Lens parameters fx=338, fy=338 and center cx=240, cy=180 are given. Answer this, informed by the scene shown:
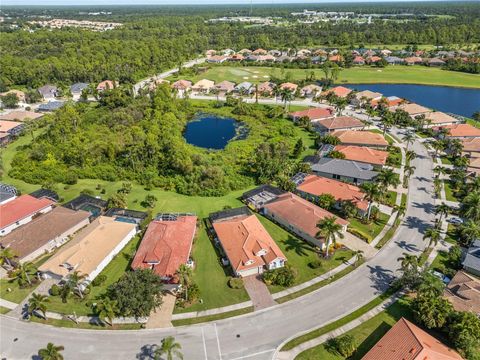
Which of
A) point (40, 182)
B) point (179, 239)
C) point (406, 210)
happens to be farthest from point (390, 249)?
point (40, 182)

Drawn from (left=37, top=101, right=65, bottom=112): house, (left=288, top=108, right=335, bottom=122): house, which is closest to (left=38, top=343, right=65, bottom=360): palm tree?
(left=288, top=108, right=335, bottom=122): house

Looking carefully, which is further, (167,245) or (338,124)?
(338,124)

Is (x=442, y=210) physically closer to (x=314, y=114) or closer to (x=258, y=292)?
(x=258, y=292)

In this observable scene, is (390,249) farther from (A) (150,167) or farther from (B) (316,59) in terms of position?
(B) (316,59)

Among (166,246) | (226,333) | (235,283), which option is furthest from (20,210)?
(226,333)

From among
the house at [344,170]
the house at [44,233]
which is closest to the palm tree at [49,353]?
the house at [44,233]

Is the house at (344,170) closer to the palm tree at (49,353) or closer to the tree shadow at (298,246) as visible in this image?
the tree shadow at (298,246)
